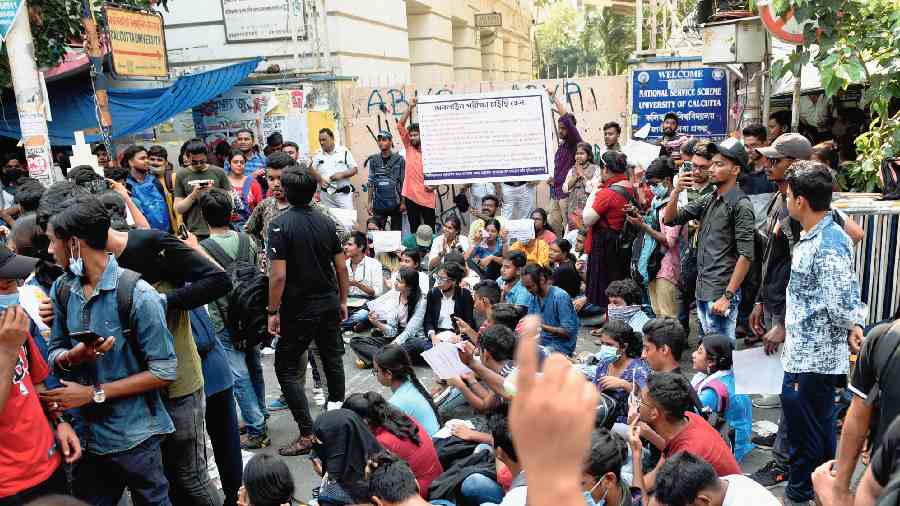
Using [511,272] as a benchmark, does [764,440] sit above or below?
below

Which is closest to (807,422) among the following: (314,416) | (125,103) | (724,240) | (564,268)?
(724,240)

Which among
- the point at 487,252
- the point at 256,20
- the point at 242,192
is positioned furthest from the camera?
the point at 256,20

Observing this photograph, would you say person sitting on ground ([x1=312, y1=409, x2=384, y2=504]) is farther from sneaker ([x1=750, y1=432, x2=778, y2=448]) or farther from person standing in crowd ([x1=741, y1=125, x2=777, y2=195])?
person standing in crowd ([x1=741, y1=125, x2=777, y2=195])

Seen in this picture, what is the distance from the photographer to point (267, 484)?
312 centimetres

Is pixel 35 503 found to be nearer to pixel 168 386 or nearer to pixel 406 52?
pixel 168 386

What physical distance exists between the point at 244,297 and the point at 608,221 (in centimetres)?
326

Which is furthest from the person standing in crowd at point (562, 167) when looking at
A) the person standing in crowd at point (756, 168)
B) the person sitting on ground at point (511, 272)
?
the person sitting on ground at point (511, 272)

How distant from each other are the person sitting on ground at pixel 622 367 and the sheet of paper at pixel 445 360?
2.88 ft

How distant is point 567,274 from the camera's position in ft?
23.2

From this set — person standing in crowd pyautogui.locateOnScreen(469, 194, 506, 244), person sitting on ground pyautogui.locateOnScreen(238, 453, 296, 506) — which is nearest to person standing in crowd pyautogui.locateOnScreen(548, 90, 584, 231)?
person standing in crowd pyautogui.locateOnScreen(469, 194, 506, 244)

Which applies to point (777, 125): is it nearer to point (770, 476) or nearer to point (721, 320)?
point (721, 320)

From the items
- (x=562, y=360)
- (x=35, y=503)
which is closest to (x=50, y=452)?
(x=35, y=503)

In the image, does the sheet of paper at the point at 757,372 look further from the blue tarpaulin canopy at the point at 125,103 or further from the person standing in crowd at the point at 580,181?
the blue tarpaulin canopy at the point at 125,103

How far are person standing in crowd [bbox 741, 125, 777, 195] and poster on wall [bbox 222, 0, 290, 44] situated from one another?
311 inches
